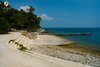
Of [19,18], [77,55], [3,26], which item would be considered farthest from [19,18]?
[77,55]

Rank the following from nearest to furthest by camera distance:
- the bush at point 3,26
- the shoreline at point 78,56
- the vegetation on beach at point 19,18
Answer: the shoreline at point 78,56
the bush at point 3,26
the vegetation on beach at point 19,18

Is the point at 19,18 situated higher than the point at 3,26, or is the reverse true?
the point at 19,18

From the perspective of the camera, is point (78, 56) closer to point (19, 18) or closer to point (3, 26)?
point (3, 26)

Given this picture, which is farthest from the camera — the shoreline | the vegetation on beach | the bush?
the vegetation on beach

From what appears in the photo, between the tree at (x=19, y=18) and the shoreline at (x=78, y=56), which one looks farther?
the tree at (x=19, y=18)

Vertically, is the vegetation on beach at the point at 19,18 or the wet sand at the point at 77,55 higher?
the vegetation on beach at the point at 19,18

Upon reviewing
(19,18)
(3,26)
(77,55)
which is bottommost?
(77,55)

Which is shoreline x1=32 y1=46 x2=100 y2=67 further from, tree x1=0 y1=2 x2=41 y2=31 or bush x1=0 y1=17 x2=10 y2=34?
tree x1=0 y1=2 x2=41 y2=31

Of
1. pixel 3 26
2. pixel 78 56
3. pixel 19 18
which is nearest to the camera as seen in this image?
pixel 78 56

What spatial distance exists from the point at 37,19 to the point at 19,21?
1343 centimetres

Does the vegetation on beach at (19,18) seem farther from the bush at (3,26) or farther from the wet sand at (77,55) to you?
the wet sand at (77,55)

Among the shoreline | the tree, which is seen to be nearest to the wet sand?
the shoreline

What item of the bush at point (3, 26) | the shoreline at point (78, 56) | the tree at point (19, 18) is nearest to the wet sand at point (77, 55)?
the shoreline at point (78, 56)

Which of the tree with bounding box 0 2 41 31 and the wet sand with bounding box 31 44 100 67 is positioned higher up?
the tree with bounding box 0 2 41 31
